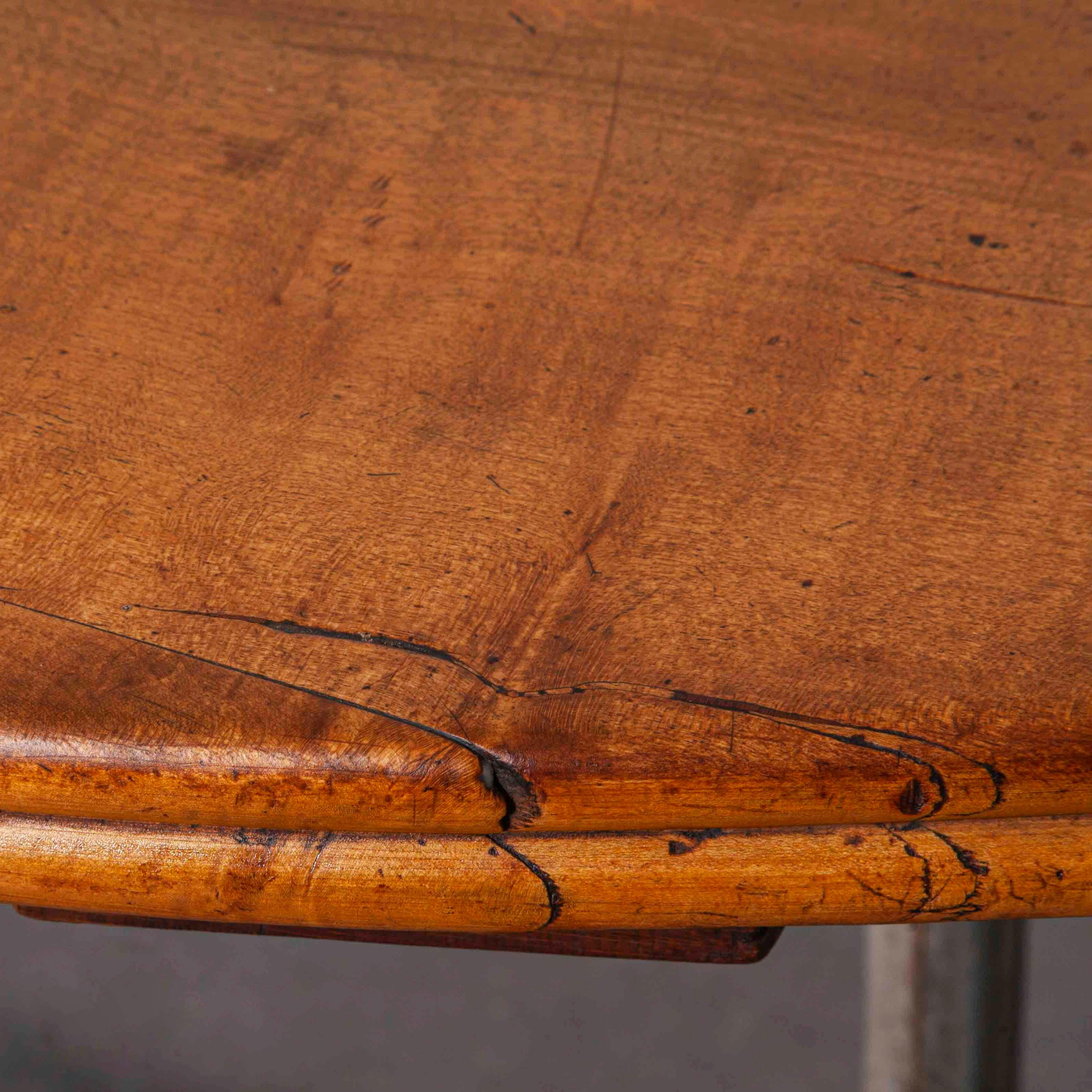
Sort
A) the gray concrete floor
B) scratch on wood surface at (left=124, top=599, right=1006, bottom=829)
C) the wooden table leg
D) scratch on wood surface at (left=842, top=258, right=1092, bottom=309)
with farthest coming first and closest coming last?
the gray concrete floor → the wooden table leg → scratch on wood surface at (left=842, top=258, right=1092, bottom=309) → scratch on wood surface at (left=124, top=599, right=1006, bottom=829)

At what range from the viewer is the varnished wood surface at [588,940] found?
0.97 feet

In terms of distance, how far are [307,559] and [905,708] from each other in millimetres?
108

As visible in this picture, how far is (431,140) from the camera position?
0.39 metres

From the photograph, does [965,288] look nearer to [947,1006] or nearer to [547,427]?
[547,427]

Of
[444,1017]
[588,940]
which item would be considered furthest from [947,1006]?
[444,1017]

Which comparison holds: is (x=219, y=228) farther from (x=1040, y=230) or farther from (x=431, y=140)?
(x=1040, y=230)

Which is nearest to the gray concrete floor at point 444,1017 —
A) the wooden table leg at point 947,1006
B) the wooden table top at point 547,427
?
the wooden table leg at point 947,1006

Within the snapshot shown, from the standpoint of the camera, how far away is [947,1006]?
576 mm

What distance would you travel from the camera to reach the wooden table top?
23 cm

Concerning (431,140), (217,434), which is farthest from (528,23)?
(217,434)

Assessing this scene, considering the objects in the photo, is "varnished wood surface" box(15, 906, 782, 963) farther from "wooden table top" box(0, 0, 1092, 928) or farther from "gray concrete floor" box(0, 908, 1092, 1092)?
"gray concrete floor" box(0, 908, 1092, 1092)

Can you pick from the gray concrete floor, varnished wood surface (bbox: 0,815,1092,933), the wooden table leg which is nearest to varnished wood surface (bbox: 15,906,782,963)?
varnished wood surface (bbox: 0,815,1092,933)

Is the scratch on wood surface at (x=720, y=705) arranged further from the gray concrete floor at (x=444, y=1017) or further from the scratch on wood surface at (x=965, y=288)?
the gray concrete floor at (x=444, y=1017)

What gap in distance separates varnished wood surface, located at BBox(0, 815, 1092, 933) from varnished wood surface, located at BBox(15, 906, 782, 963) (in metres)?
0.05
